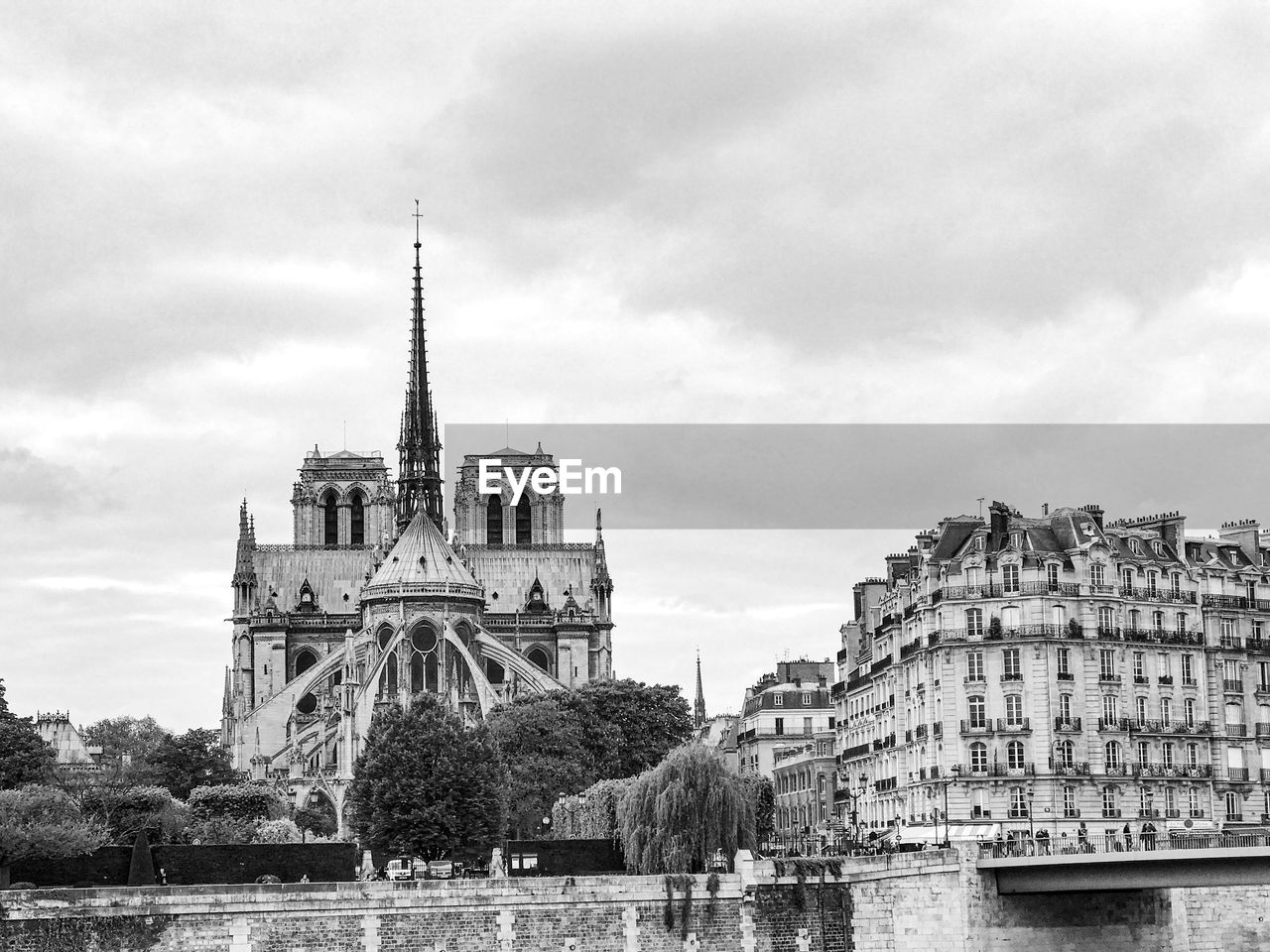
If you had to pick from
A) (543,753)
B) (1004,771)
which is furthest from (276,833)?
(1004,771)

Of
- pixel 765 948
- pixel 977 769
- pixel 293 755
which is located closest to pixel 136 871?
pixel 765 948

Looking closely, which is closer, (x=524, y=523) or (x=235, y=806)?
(x=235, y=806)

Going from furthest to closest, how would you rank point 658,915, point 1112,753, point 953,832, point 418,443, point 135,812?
point 418,443
point 135,812
point 1112,753
point 953,832
point 658,915

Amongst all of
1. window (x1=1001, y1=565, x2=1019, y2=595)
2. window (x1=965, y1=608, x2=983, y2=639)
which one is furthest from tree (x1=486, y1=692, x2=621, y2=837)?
window (x1=1001, y1=565, x2=1019, y2=595)

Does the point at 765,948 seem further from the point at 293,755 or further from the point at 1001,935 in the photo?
the point at 293,755

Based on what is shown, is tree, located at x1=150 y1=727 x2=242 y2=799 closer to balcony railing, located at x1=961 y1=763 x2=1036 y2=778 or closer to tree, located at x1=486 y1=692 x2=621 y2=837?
tree, located at x1=486 y1=692 x2=621 y2=837

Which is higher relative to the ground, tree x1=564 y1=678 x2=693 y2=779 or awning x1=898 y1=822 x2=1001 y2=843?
tree x1=564 y1=678 x2=693 y2=779

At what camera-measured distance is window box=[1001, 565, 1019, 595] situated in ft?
270

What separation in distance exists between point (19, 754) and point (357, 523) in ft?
245

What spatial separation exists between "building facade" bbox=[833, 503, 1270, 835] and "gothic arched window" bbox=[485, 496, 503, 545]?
9084 centimetres

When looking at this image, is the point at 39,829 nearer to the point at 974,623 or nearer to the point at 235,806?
the point at 974,623

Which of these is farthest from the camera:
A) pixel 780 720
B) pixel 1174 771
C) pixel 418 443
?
pixel 418 443

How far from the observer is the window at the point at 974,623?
82.2 metres

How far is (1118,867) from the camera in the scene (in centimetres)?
6222
